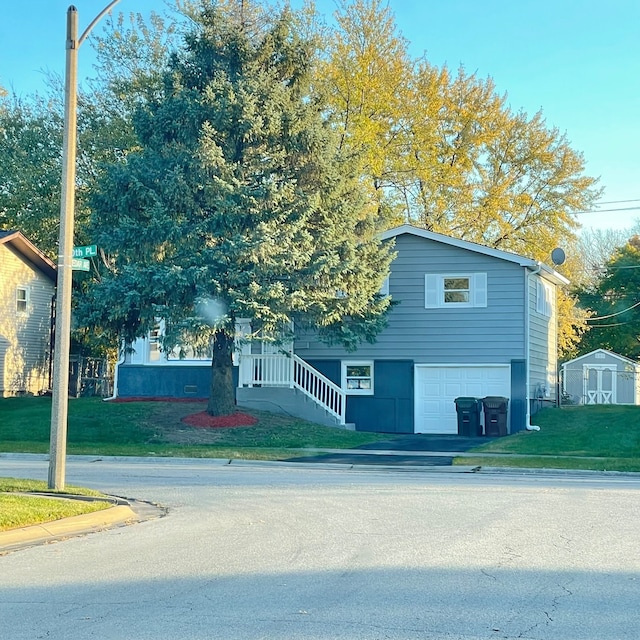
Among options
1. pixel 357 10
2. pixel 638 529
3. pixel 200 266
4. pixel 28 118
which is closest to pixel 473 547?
pixel 638 529

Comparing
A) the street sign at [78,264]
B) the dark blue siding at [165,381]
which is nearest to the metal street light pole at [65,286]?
the street sign at [78,264]

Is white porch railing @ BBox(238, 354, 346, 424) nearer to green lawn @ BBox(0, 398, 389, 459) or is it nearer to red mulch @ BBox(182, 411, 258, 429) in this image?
green lawn @ BBox(0, 398, 389, 459)

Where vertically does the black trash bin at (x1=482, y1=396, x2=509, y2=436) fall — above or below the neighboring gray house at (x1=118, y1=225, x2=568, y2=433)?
below

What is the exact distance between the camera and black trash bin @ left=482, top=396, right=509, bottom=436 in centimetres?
2781

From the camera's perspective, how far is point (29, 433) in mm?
26938

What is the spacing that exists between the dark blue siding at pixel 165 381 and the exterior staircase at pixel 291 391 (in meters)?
2.81

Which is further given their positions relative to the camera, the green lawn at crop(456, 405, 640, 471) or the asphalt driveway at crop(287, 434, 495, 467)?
the asphalt driveway at crop(287, 434, 495, 467)

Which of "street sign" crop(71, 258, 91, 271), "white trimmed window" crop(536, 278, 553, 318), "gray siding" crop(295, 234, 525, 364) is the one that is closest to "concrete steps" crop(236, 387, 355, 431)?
"gray siding" crop(295, 234, 525, 364)

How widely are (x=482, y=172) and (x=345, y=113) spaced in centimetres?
752

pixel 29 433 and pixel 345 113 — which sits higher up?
pixel 345 113

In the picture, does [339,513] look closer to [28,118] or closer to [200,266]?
[200,266]

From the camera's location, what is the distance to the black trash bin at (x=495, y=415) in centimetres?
2781

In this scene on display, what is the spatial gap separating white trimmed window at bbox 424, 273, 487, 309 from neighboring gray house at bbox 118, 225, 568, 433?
0.11ft

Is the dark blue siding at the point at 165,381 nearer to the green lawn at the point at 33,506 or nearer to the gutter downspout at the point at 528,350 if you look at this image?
the gutter downspout at the point at 528,350
